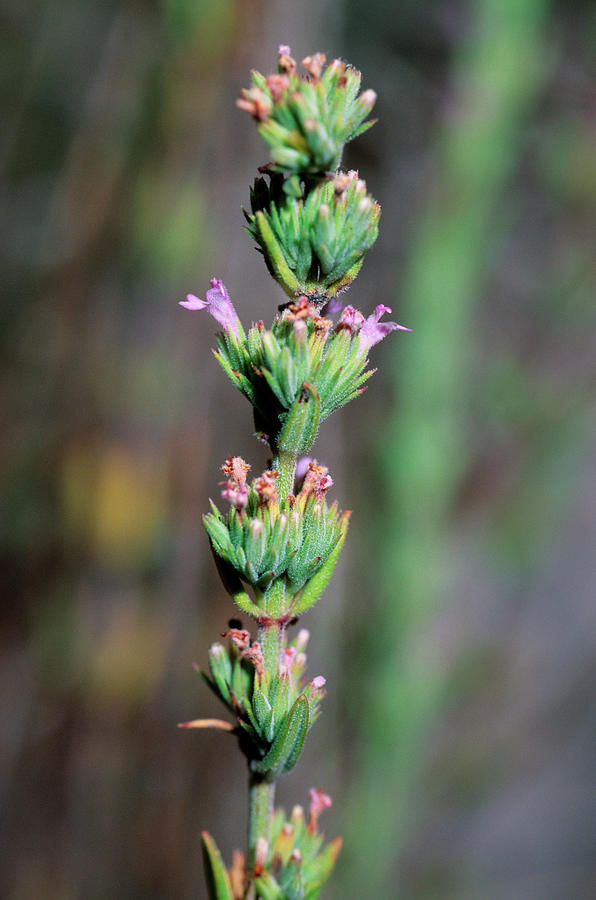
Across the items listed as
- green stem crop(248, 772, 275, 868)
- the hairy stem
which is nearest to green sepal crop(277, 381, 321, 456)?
the hairy stem

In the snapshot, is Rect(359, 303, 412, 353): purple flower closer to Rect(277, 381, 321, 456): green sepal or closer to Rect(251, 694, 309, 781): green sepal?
Rect(277, 381, 321, 456): green sepal

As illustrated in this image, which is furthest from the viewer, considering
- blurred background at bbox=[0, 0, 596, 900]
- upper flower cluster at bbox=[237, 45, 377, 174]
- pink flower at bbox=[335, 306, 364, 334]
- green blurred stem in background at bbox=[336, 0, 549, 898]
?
green blurred stem in background at bbox=[336, 0, 549, 898]

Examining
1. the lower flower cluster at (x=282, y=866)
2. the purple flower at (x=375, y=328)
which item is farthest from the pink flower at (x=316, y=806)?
the purple flower at (x=375, y=328)

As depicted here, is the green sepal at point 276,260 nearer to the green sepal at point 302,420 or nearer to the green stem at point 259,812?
the green sepal at point 302,420

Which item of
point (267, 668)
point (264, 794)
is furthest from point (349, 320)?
point (264, 794)

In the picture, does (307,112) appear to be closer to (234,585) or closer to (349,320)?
(349,320)

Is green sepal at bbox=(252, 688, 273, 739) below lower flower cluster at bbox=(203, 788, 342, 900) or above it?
above

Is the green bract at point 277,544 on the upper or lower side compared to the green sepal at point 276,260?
lower
